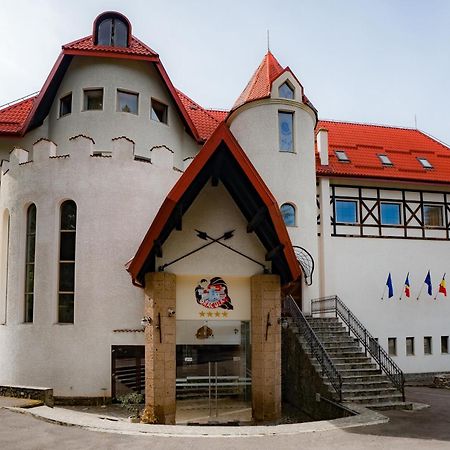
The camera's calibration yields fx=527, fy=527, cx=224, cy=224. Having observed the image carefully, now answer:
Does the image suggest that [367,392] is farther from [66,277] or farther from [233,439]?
[66,277]

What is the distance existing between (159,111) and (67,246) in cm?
630

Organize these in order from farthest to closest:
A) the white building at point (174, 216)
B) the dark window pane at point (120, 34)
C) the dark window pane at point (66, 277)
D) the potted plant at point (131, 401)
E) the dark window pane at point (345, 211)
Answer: the dark window pane at point (345, 211), the dark window pane at point (120, 34), the dark window pane at point (66, 277), the potted plant at point (131, 401), the white building at point (174, 216)

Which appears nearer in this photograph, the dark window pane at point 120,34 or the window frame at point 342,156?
the dark window pane at point 120,34

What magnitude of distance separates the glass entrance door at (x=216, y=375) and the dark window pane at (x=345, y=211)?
11305 mm

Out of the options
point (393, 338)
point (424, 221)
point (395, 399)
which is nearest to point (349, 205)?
point (424, 221)

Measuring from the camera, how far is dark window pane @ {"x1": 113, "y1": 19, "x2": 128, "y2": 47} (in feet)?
63.7

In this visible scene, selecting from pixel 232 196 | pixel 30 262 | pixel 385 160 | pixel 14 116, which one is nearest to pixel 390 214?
pixel 385 160

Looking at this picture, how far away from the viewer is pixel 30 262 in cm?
1694

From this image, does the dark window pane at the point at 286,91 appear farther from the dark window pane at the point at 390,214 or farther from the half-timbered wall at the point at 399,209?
the dark window pane at the point at 390,214

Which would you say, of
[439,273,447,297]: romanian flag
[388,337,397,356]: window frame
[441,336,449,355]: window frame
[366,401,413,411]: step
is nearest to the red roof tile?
[366,401,413,411]: step

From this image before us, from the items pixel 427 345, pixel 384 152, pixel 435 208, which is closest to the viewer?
pixel 427 345

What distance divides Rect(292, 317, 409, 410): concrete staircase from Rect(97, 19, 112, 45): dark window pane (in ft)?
40.4

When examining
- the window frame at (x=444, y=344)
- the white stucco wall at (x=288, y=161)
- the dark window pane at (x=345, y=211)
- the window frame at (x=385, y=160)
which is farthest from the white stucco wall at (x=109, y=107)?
the window frame at (x=444, y=344)

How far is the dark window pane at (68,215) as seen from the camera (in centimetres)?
1667
